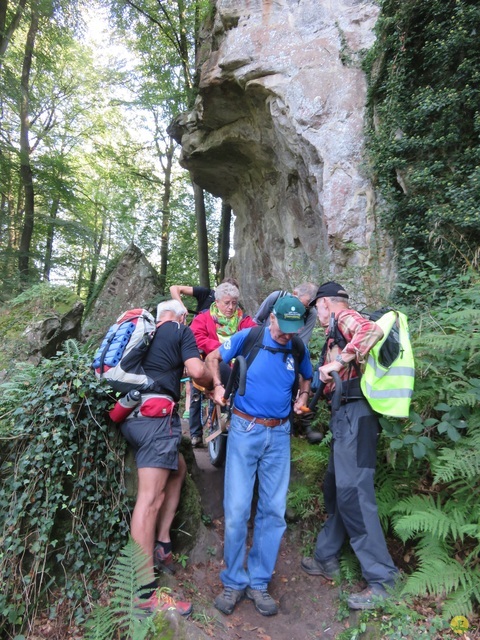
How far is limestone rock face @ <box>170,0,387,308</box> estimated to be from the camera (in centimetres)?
798

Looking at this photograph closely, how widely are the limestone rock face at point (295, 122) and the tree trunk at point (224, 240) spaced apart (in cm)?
360

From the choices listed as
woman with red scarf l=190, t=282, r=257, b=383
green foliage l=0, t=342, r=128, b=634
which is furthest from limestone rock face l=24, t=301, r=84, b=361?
green foliage l=0, t=342, r=128, b=634

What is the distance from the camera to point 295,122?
28.2 ft

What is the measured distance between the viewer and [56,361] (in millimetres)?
3301

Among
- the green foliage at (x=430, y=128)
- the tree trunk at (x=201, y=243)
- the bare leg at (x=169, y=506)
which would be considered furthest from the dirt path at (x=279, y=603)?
the tree trunk at (x=201, y=243)

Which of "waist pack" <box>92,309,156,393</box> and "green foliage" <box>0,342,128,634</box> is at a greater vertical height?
"waist pack" <box>92,309,156,393</box>

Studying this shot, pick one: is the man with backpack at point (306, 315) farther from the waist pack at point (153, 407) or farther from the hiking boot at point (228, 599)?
the hiking boot at point (228, 599)

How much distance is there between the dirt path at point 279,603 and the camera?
3.11m

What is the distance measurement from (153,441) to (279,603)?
6.20ft

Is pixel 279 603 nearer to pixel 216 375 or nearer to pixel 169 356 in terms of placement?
pixel 216 375

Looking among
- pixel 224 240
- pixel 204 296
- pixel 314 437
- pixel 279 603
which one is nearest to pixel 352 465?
pixel 314 437

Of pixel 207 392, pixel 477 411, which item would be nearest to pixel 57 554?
pixel 207 392

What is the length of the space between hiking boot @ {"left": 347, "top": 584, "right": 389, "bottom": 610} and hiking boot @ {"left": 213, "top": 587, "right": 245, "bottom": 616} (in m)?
0.92

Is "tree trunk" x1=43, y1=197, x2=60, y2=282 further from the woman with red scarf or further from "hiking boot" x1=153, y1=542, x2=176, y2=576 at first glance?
"hiking boot" x1=153, y1=542, x2=176, y2=576
